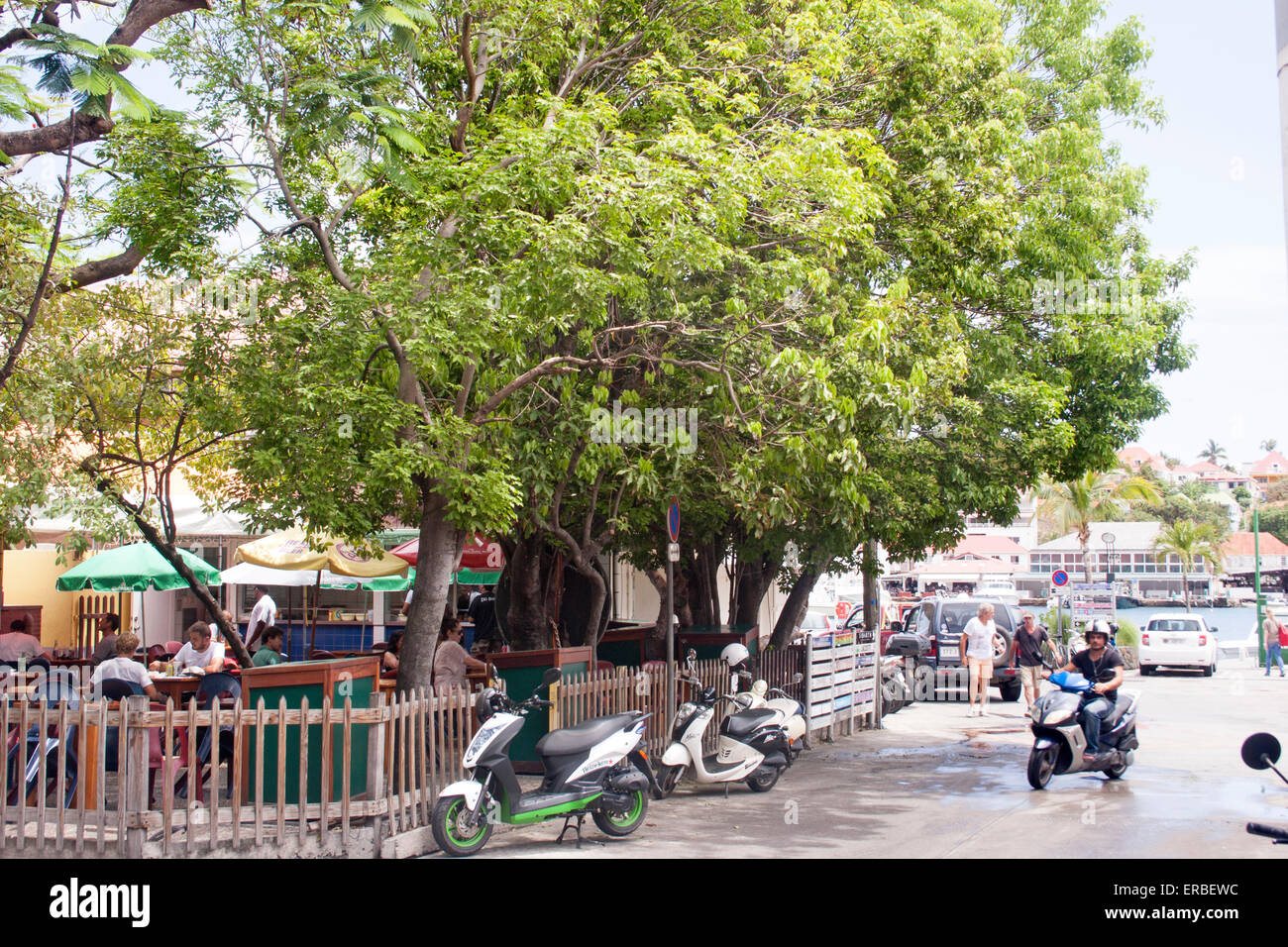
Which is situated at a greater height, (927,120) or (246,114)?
(927,120)

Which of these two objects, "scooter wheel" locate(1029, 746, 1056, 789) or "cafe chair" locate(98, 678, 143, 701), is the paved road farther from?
"cafe chair" locate(98, 678, 143, 701)

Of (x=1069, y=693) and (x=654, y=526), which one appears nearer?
(x=1069, y=693)

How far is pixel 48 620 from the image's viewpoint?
73.1 ft

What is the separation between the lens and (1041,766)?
1143cm

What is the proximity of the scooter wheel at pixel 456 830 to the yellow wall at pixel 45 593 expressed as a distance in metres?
15.3

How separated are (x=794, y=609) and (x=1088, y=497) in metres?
29.8

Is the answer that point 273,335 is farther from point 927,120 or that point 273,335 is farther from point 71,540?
point 927,120

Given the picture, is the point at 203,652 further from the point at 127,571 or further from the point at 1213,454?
the point at 1213,454

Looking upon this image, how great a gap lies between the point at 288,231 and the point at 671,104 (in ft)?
12.9

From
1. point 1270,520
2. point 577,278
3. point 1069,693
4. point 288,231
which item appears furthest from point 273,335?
point 1270,520

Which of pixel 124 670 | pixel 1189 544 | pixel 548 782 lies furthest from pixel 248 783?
pixel 1189 544

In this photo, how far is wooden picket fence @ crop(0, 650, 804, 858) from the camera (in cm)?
798

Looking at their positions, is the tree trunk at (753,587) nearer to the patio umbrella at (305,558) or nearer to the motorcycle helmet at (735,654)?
the motorcycle helmet at (735,654)
